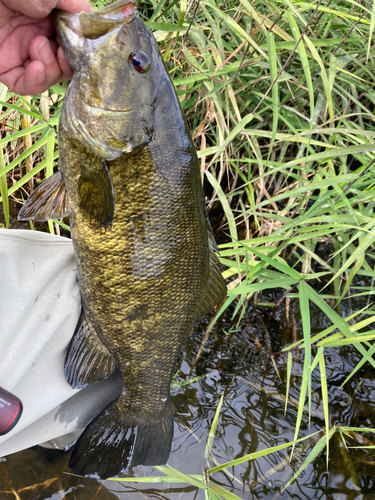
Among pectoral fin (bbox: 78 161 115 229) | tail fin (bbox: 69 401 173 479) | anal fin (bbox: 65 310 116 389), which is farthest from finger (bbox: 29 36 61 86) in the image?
tail fin (bbox: 69 401 173 479)

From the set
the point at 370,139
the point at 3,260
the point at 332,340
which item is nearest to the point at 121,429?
the point at 3,260

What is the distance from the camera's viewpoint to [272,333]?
2.62 meters

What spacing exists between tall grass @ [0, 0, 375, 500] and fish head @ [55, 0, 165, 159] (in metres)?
0.57

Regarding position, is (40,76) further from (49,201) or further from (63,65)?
(49,201)

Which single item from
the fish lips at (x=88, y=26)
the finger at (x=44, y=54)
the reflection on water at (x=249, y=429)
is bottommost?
the reflection on water at (x=249, y=429)

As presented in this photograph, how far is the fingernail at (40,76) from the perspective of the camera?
5.18 ft

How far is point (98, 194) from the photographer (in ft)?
4.91

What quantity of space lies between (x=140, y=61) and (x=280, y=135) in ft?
3.73

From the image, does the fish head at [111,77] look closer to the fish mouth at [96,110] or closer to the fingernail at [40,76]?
the fish mouth at [96,110]

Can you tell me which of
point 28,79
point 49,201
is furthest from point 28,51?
point 49,201

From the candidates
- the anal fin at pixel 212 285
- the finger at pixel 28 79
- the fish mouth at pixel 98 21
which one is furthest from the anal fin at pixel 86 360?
the fish mouth at pixel 98 21

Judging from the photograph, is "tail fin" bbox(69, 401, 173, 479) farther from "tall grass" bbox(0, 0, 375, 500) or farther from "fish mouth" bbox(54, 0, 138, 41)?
"fish mouth" bbox(54, 0, 138, 41)

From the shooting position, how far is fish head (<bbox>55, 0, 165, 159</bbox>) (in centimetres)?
137

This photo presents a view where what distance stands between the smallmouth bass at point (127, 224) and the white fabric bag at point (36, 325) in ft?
0.28
